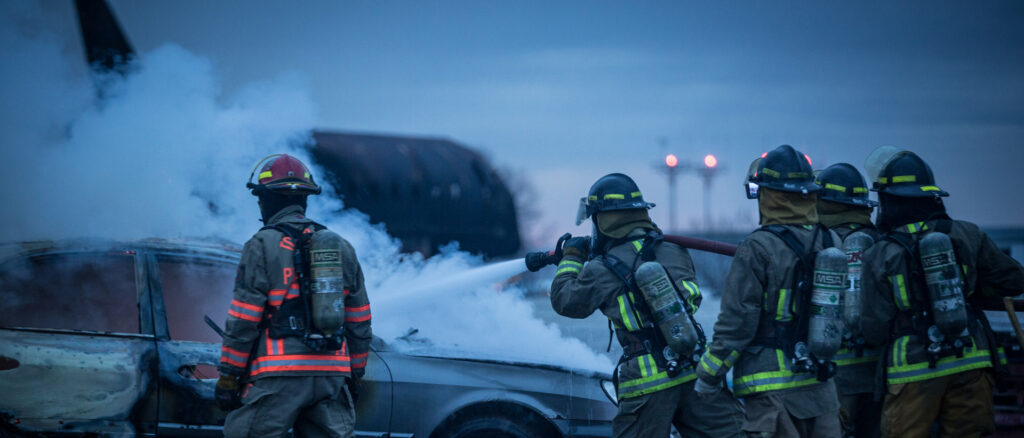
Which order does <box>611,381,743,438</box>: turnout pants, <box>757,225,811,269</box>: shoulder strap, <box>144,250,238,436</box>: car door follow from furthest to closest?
<box>144,250,238,436</box>: car door, <box>611,381,743,438</box>: turnout pants, <box>757,225,811,269</box>: shoulder strap

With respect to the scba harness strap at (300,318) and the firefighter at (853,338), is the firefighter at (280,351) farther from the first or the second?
the firefighter at (853,338)

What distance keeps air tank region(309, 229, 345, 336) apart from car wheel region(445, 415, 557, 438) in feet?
3.52

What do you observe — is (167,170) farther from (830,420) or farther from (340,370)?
(830,420)

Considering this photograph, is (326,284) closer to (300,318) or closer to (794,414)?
(300,318)

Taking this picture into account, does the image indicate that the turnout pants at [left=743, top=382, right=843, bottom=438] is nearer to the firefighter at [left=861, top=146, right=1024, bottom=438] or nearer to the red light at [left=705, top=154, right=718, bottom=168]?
the firefighter at [left=861, top=146, right=1024, bottom=438]

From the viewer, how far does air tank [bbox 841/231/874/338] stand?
3820mm

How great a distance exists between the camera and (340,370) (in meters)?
3.71

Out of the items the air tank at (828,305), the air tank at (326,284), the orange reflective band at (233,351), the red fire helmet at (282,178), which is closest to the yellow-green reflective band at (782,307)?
the air tank at (828,305)

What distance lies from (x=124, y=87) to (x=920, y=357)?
228 inches

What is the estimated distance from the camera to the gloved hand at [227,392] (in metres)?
3.56

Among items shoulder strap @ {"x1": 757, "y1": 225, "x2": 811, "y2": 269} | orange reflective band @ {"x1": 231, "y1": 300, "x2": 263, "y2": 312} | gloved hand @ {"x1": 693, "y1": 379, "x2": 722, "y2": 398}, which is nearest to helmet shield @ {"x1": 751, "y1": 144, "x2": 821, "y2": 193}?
shoulder strap @ {"x1": 757, "y1": 225, "x2": 811, "y2": 269}

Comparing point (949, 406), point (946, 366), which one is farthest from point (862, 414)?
point (946, 366)

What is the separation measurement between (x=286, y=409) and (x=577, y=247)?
1652 mm

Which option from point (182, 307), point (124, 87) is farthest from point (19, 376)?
point (124, 87)
